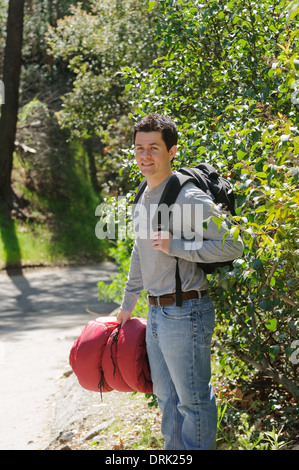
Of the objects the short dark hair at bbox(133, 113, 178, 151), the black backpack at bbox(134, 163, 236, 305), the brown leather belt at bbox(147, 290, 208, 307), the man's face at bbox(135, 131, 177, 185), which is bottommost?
the brown leather belt at bbox(147, 290, 208, 307)

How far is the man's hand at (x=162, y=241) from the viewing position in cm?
316

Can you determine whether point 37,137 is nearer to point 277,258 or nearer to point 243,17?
point 243,17

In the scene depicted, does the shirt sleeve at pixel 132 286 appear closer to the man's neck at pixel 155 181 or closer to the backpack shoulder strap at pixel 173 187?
the man's neck at pixel 155 181

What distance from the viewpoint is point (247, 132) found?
10.5 ft

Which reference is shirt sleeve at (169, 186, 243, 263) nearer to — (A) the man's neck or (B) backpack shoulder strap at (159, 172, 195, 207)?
(B) backpack shoulder strap at (159, 172, 195, 207)

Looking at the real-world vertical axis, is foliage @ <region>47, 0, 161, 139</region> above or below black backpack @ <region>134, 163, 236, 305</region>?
above

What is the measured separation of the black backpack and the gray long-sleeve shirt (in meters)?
0.03

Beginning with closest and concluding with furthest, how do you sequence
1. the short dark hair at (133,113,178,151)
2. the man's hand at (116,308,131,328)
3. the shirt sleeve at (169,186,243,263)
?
the shirt sleeve at (169,186,243,263) → the short dark hair at (133,113,178,151) → the man's hand at (116,308,131,328)

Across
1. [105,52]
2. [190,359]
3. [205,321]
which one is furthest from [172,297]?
[105,52]

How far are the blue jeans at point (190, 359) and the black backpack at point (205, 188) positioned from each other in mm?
103

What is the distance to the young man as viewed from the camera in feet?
10.4

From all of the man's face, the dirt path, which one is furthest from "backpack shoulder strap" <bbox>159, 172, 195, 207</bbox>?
the dirt path

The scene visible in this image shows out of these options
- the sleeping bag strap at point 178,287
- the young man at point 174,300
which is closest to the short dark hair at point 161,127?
the young man at point 174,300

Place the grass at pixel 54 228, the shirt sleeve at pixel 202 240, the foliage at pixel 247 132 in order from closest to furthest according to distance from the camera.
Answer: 1. the foliage at pixel 247 132
2. the shirt sleeve at pixel 202 240
3. the grass at pixel 54 228
